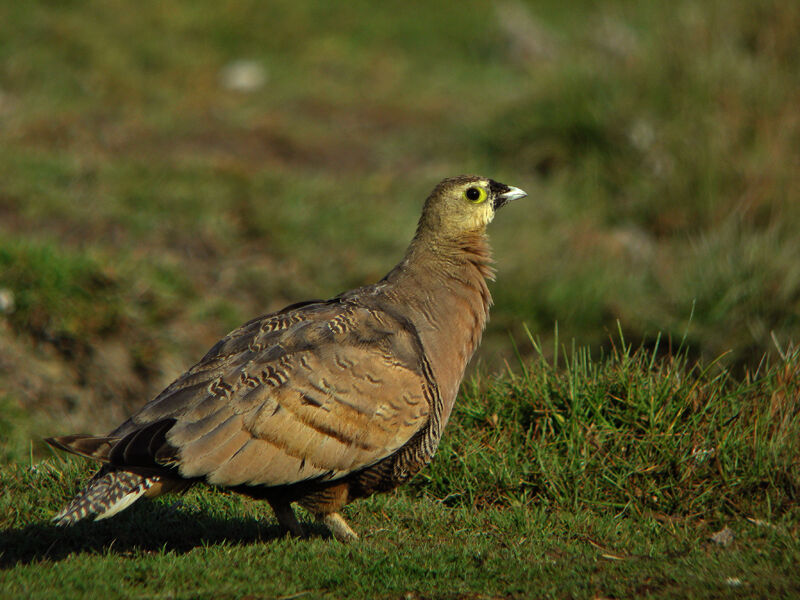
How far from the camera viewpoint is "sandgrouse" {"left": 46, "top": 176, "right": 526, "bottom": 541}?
16.5 feet

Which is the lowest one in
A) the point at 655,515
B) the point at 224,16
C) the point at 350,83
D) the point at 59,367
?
the point at 655,515

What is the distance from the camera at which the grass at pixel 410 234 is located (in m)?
5.50

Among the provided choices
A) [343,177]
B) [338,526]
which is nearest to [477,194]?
[338,526]

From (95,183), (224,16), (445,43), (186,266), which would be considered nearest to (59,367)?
(186,266)

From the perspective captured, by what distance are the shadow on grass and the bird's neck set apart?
46.9 inches

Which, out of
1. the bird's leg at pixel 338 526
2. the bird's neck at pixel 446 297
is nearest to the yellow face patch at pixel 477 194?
the bird's neck at pixel 446 297

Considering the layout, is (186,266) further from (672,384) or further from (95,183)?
(672,384)

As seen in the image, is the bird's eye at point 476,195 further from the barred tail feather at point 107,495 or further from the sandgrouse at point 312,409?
the barred tail feather at point 107,495

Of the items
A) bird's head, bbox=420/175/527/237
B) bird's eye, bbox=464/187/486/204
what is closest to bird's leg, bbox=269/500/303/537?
bird's head, bbox=420/175/527/237

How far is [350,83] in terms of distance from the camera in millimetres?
15898

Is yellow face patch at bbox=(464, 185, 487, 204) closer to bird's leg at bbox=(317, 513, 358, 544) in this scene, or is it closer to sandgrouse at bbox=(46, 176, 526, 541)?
sandgrouse at bbox=(46, 176, 526, 541)

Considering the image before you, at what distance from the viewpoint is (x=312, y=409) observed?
17.3 ft

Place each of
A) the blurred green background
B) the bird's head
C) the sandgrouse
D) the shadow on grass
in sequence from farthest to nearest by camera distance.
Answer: the blurred green background
the bird's head
the shadow on grass
the sandgrouse

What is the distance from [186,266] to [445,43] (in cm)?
927
